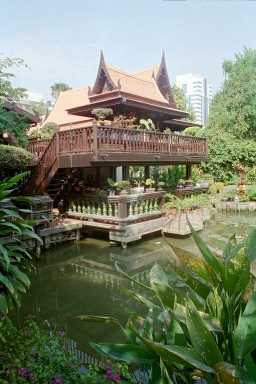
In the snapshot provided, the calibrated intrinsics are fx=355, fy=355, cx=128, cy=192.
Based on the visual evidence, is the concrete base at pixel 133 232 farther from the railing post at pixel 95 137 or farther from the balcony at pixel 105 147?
the railing post at pixel 95 137

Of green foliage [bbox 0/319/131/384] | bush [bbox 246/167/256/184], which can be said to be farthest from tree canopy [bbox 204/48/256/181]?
green foliage [bbox 0/319/131/384]

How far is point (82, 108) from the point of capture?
12898 mm

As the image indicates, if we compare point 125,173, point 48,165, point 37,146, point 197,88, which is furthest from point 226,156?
point 197,88

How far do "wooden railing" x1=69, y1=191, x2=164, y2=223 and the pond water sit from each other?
77 cm

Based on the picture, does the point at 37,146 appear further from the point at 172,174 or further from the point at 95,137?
the point at 172,174

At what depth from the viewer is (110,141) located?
955 cm

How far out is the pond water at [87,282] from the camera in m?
4.84

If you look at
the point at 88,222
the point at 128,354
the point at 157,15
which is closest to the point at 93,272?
the point at 88,222

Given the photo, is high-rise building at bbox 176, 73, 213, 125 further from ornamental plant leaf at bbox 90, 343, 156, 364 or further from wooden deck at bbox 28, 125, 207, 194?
ornamental plant leaf at bbox 90, 343, 156, 364

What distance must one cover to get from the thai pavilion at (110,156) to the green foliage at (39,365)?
654cm

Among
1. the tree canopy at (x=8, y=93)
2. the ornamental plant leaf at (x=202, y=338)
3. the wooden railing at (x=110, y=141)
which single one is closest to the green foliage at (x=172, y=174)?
the wooden railing at (x=110, y=141)

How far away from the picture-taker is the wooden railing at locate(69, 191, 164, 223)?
9492 mm

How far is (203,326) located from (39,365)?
1.48m

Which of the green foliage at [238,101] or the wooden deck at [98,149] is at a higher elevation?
the green foliage at [238,101]
